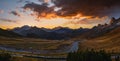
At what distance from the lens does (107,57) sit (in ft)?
465

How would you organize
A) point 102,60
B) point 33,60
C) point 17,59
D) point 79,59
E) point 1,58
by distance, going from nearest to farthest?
point 102,60 < point 79,59 < point 1,58 < point 17,59 < point 33,60

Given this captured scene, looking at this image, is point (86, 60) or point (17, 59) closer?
point (86, 60)

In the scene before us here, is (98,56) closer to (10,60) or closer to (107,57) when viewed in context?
(107,57)

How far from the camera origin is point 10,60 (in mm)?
170250

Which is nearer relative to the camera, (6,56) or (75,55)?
(75,55)

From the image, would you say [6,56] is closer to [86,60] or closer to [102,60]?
[86,60]

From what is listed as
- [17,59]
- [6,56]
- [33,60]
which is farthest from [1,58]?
[33,60]

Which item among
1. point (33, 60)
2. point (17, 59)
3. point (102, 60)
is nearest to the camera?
point (102, 60)

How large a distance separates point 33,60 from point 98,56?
60.4m

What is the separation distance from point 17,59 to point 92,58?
182 feet

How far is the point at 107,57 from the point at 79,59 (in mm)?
16027

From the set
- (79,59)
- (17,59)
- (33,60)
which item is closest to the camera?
(79,59)

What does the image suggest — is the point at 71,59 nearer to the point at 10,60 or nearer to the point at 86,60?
the point at 86,60

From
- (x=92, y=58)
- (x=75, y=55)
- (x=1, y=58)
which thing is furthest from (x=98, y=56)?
(x=1, y=58)
